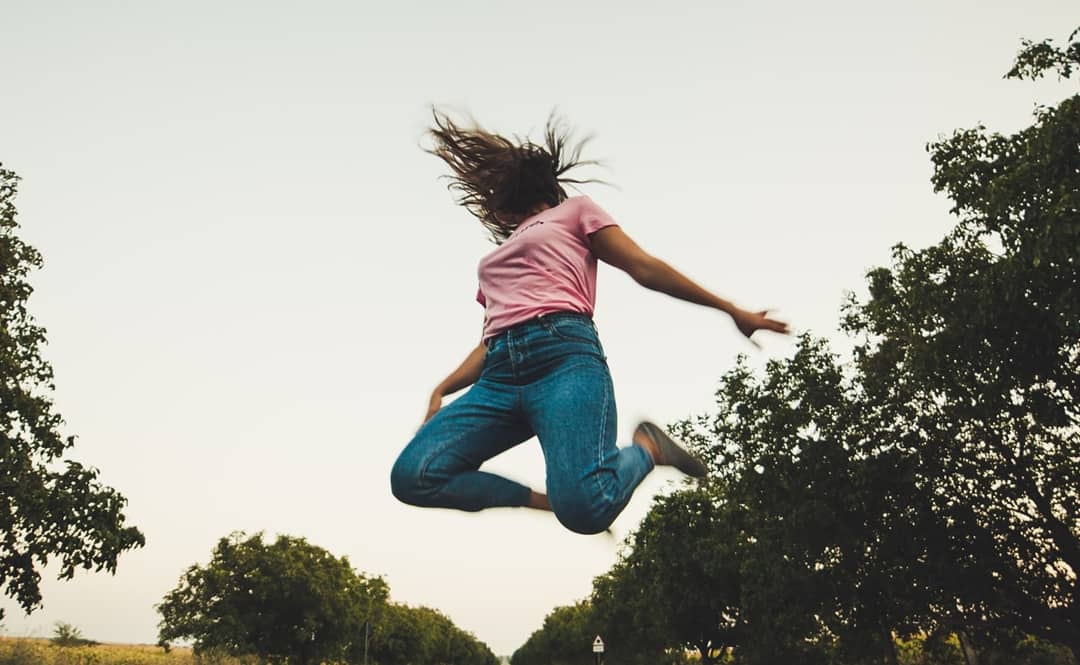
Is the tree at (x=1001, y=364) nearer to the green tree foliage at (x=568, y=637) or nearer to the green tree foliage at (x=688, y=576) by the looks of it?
the green tree foliage at (x=688, y=576)

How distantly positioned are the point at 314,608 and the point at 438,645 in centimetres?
8244

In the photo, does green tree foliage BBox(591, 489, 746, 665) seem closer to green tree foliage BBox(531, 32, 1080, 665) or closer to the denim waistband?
green tree foliage BBox(531, 32, 1080, 665)

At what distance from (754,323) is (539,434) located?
3.05 ft

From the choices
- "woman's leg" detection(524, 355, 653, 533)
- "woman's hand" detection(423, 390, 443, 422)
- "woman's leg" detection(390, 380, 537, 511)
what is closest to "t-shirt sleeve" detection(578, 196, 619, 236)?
"woman's leg" detection(524, 355, 653, 533)

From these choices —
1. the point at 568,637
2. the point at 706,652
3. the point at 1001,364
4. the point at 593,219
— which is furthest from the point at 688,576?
the point at 568,637

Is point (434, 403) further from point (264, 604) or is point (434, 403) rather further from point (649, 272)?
point (264, 604)

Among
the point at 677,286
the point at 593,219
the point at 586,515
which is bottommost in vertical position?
the point at 586,515

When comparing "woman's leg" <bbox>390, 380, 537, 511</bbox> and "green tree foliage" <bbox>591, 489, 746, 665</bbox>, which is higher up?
"green tree foliage" <bbox>591, 489, 746, 665</bbox>

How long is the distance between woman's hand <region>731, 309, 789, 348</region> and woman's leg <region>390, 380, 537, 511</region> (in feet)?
2.98

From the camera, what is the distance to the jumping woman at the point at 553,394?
8.82 feet

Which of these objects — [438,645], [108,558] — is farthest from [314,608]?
[438,645]

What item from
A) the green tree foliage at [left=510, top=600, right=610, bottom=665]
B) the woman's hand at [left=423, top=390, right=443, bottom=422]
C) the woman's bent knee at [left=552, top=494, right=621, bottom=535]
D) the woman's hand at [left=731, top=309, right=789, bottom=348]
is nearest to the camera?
the woman's bent knee at [left=552, top=494, right=621, bottom=535]

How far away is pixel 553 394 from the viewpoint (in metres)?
2.75

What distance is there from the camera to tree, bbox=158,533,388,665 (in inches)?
1606
